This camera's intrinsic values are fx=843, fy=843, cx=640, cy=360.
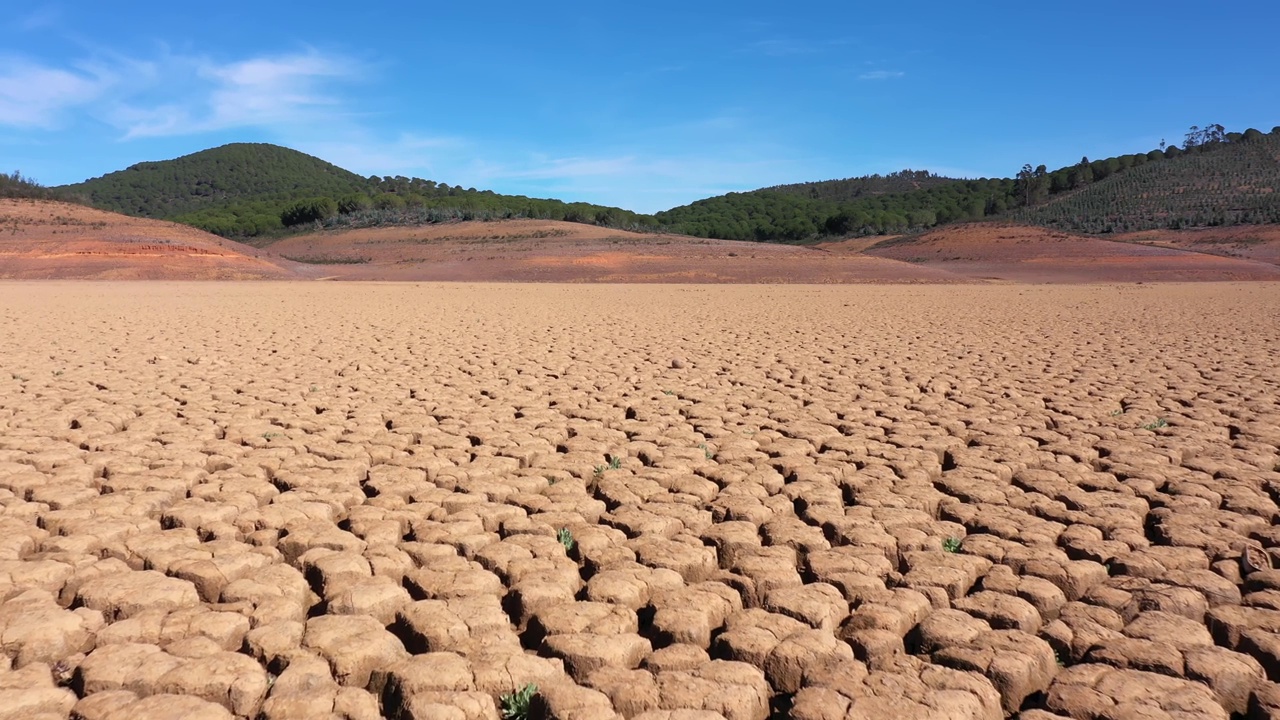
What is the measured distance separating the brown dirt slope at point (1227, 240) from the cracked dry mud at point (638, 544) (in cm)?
3784

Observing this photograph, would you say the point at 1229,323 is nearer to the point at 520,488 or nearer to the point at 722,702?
the point at 520,488

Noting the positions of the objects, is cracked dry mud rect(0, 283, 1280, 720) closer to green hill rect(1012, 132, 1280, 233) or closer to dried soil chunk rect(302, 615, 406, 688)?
dried soil chunk rect(302, 615, 406, 688)

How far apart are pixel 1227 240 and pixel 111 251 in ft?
166

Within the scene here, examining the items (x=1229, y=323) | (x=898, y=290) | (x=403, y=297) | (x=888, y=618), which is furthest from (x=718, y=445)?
(x=898, y=290)

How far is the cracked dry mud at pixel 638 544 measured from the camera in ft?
7.75

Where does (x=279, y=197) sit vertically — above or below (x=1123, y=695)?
above

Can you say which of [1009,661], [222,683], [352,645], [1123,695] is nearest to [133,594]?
[222,683]

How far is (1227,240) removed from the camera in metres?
42.1

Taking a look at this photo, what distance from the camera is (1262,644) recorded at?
2.59m

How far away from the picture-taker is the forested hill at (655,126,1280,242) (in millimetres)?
51625

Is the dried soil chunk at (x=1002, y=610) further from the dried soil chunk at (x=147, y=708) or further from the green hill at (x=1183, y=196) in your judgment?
the green hill at (x=1183, y=196)

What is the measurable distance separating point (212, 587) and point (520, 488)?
150 cm

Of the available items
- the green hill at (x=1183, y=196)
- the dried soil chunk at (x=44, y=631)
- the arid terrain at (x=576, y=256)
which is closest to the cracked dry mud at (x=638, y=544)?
the dried soil chunk at (x=44, y=631)

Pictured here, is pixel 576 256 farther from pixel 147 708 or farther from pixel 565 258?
pixel 147 708
